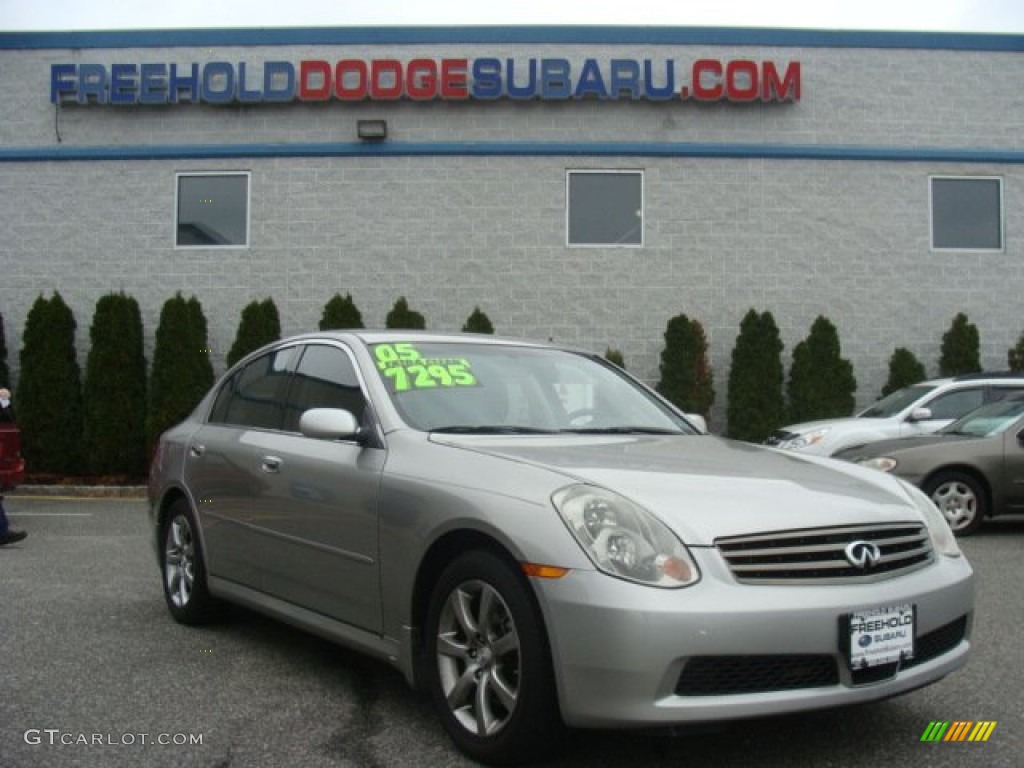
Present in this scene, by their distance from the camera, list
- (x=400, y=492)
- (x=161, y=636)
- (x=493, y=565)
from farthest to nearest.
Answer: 1. (x=161, y=636)
2. (x=400, y=492)
3. (x=493, y=565)

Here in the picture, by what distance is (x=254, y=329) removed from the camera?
15797 mm

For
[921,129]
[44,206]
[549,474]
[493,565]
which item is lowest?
[493,565]

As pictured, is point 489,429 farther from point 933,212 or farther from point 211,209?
point 933,212

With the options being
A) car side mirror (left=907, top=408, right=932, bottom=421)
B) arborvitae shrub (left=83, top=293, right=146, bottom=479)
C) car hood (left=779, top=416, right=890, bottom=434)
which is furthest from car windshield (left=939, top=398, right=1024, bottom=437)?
arborvitae shrub (left=83, top=293, right=146, bottom=479)

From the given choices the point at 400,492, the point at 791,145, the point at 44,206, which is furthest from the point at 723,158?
the point at 400,492

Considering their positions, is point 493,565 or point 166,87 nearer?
point 493,565

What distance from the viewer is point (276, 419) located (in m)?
5.23

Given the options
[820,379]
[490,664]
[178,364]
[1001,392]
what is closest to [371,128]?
[178,364]

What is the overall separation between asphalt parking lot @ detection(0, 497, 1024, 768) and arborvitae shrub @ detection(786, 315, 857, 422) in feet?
30.3

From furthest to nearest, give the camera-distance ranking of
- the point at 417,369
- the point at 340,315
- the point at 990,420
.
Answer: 1. the point at 340,315
2. the point at 990,420
3. the point at 417,369

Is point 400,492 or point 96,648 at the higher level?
point 400,492

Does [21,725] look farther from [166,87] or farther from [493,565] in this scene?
[166,87]

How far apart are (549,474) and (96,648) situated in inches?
116

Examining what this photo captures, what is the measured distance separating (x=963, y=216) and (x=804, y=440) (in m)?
6.53
